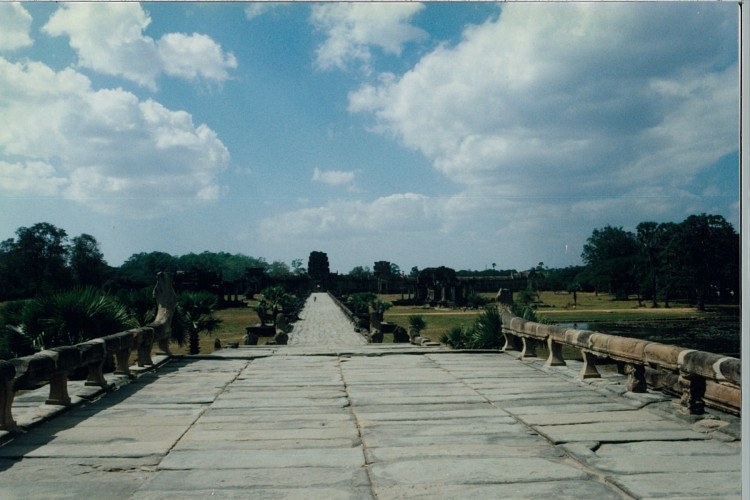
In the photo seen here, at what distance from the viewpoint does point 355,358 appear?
9.12m

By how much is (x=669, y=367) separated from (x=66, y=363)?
17.4 feet

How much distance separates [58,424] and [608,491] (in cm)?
424

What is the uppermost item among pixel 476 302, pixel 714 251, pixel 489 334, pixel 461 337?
pixel 714 251

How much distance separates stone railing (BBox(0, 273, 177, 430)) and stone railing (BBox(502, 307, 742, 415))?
5231 mm

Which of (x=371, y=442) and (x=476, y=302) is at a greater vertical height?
(x=371, y=442)

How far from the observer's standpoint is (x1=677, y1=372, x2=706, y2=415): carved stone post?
4.62m

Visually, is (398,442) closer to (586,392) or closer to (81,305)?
(586,392)

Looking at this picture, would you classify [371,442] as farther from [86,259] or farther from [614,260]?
[614,260]

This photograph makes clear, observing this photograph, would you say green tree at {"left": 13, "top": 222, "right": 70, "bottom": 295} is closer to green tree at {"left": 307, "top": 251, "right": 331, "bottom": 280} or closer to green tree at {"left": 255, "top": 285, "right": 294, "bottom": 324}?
green tree at {"left": 255, "top": 285, "right": 294, "bottom": 324}

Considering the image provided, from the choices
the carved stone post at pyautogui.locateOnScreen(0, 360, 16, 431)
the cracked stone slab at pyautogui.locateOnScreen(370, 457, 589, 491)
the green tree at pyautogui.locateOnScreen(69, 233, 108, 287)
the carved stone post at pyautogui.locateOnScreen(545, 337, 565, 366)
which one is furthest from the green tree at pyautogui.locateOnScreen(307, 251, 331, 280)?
the cracked stone slab at pyautogui.locateOnScreen(370, 457, 589, 491)

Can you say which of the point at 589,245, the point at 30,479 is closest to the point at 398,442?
the point at 30,479

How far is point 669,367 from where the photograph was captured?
469 cm

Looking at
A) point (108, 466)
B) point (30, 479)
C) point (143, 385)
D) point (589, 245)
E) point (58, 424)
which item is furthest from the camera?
point (589, 245)

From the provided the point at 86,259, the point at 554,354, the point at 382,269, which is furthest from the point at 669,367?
the point at 382,269
